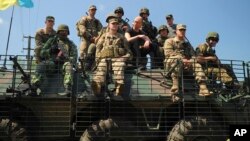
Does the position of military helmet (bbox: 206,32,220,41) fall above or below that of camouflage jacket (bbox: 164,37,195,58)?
above

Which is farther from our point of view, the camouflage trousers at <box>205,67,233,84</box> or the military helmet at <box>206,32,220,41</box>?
the military helmet at <box>206,32,220,41</box>

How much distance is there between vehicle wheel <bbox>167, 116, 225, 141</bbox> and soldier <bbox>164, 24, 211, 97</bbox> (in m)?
0.60

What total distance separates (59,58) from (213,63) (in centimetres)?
330

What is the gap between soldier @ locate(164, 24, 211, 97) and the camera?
31.0ft

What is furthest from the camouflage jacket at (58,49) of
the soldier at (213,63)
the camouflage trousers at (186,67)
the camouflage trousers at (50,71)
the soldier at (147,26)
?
the soldier at (213,63)

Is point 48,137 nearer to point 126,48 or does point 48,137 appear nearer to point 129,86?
point 129,86

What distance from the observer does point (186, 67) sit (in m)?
9.63

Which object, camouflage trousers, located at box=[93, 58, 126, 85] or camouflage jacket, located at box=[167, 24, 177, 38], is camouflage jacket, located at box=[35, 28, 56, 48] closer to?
camouflage trousers, located at box=[93, 58, 126, 85]

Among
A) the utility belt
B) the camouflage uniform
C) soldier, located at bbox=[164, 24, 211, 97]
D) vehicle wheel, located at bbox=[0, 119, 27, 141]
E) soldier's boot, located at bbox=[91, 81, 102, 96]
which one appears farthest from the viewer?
the camouflage uniform

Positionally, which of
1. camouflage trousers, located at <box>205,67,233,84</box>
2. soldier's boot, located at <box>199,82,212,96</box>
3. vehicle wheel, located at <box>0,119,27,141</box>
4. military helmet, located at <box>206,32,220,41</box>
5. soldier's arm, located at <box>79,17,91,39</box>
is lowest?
vehicle wheel, located at <box>0,119,27,141</box>

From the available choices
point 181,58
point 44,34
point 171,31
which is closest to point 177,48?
point 181,58

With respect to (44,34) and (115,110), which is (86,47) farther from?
(115,110)

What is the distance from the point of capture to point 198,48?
10.7 m

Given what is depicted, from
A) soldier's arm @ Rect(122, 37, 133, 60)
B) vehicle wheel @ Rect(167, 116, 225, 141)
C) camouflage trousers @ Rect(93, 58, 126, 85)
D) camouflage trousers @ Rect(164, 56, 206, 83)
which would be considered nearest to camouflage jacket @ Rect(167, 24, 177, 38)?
soldier's arm @ Rect(122, 37, 133, 60)
